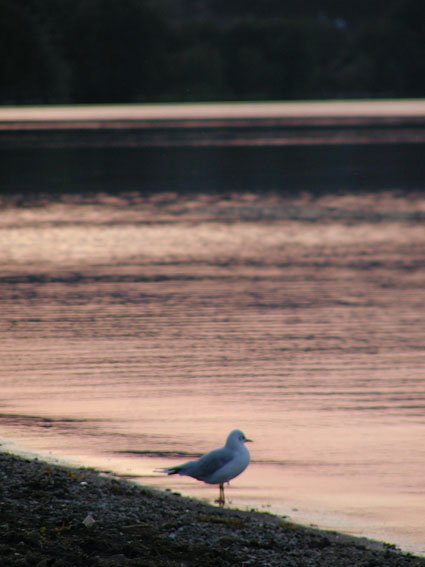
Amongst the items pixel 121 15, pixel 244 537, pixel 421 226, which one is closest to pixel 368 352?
pixel 244 537

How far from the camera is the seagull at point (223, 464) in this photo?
11.9 meters

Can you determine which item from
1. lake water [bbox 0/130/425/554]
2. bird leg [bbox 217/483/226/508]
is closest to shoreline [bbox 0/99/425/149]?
lake water [bbox 0/130/425/554]

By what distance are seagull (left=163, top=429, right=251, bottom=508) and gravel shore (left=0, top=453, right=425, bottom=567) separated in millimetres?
239

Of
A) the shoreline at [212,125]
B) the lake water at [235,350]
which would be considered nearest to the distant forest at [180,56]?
the shoreline at [212,125]

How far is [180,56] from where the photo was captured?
16788 cm

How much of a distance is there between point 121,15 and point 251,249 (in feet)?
469

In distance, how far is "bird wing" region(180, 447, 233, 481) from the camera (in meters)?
12.0

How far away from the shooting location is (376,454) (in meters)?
14.0

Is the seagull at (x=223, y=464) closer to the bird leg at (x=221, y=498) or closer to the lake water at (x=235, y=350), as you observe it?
the bird leg at (x=221, y=498)

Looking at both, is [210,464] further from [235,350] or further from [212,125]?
[212,125]

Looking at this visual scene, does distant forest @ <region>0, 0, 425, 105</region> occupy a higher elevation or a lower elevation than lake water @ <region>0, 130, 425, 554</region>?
higher

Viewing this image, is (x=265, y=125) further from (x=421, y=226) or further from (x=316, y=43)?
(x=421, y=226)

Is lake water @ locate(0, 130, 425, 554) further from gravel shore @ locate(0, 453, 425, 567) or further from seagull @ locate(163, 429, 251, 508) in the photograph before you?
gravel shore @ locate(0, 453, 425, 567)

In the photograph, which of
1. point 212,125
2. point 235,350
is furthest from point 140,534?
point 212,125
